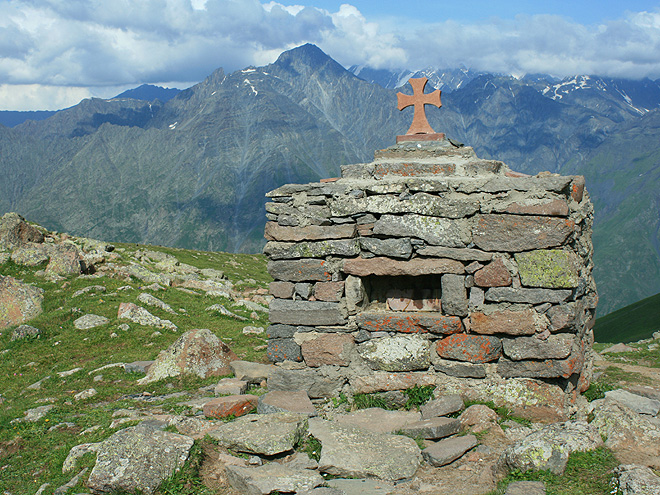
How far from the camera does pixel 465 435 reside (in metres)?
8.10

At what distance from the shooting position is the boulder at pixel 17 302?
1736 cm

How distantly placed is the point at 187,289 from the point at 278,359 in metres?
13.9

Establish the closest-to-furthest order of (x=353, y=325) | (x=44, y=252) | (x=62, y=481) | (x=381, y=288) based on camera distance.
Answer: (x=62, y=481), (x=353, y=325), (x=381, y=288), (x=44, y=252)

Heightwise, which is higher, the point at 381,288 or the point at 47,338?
the point at 381,288

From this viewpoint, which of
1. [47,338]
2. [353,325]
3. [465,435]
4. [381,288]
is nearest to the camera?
[465,435]

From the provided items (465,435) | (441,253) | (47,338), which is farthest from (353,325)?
(47,338)

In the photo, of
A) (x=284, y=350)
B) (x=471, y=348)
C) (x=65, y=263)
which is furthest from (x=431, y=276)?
(x=65, y=263)

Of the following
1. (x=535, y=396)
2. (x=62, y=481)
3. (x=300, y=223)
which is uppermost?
(x=300, y=223)

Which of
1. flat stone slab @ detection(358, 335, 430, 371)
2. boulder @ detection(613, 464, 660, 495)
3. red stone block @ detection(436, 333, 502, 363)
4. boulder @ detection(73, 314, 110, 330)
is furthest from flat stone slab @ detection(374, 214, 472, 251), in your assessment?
boulder @ detection(73, 314, 110, 330)

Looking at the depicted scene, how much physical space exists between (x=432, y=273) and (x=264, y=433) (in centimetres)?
378

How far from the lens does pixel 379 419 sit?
8945 mm

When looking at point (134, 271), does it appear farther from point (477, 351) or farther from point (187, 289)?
point (477, 351)

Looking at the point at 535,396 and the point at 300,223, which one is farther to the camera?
the point at 300,223

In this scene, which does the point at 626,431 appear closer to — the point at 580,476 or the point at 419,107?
the point at 580,476
